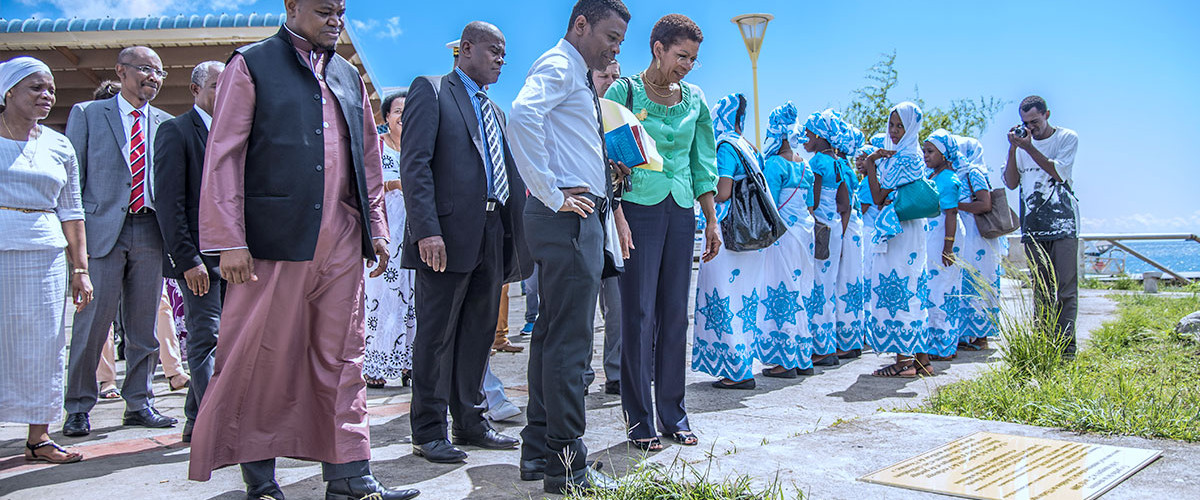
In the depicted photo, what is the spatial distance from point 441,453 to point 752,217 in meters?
2.58

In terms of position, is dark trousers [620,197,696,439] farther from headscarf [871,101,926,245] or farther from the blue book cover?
headscarf [871,101,926,245]

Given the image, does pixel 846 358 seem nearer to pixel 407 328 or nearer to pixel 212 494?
pixel 407 328

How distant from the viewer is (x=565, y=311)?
3123mm

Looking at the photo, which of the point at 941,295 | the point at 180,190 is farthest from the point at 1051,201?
the point at 180,190

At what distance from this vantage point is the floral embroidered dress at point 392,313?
18.7 ft

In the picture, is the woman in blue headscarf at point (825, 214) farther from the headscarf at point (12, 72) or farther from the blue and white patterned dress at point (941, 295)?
the headscarf at point (12, 72)

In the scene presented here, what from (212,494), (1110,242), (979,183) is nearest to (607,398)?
(212,494)

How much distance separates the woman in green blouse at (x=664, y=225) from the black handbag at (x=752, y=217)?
4.16 ft

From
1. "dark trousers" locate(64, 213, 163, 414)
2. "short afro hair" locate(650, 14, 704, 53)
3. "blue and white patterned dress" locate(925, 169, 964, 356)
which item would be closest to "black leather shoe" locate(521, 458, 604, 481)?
"short afro hair" locate(650, 14, 704, 53)

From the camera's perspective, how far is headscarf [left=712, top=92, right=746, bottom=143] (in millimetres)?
5461

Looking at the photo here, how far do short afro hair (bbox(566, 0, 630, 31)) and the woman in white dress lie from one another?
2.62 meters

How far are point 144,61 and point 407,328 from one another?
2.17m

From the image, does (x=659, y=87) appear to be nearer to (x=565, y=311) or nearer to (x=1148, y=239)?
(x=565, y=311)

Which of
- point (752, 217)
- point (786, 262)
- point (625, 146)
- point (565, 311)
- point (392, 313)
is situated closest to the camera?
point (565, 311)
